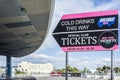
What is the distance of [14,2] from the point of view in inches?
795

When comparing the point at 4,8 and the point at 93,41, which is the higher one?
the point at 4,8

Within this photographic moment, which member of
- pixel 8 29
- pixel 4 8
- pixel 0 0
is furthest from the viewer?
pixel 8 29

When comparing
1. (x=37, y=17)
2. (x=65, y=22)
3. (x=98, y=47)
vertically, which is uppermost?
(x=37, y=17)

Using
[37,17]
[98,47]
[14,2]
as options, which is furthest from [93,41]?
[37,17]

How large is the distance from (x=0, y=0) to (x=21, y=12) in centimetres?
368

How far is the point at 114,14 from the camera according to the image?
39.3 feet

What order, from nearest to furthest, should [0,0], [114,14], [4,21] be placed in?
[114,14], [0,0], [4,21]

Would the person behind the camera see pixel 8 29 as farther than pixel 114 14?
Yes

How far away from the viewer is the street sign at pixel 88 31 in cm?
1211

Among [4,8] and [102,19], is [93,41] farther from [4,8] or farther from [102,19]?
[4,8]

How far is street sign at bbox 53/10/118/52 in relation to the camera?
39.7ft

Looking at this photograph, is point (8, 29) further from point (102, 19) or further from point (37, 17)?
point (102, 19)

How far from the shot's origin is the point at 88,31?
12406mm

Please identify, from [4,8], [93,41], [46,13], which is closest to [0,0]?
[4,8]
